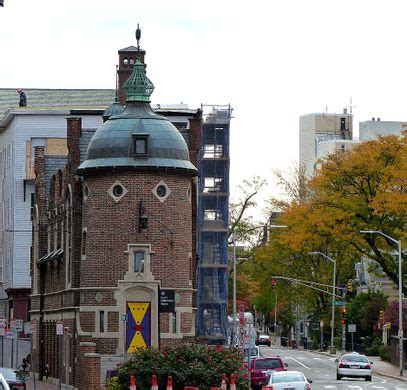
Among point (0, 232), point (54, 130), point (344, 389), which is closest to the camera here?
point (344, 389)

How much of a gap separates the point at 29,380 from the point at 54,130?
1080 inches

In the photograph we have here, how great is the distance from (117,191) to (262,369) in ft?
30.9

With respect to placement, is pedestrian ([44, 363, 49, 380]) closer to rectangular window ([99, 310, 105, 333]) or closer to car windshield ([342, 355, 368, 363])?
rectangular window ([99, 310, 105, 333])

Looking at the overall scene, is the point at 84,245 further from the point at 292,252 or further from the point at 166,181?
the point at 292,252

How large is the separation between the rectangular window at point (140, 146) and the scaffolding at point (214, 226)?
2161cm

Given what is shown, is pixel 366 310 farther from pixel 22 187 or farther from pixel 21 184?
pixel 21 184

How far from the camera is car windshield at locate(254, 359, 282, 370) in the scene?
195 ft

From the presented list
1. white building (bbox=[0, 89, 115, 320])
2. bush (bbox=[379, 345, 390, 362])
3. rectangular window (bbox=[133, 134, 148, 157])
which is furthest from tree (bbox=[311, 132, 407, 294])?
rectangular window (bbox=[133, 134, 148, 157])

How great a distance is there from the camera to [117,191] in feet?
196

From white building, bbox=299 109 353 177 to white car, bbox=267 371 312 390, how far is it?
14291 centimetres

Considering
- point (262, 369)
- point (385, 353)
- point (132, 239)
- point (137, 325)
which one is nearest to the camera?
point (262, 369)

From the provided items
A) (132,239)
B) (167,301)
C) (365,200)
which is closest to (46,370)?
(132,239)

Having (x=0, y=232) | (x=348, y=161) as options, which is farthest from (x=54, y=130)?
(x=348, y=161)

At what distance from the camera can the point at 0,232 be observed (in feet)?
336
